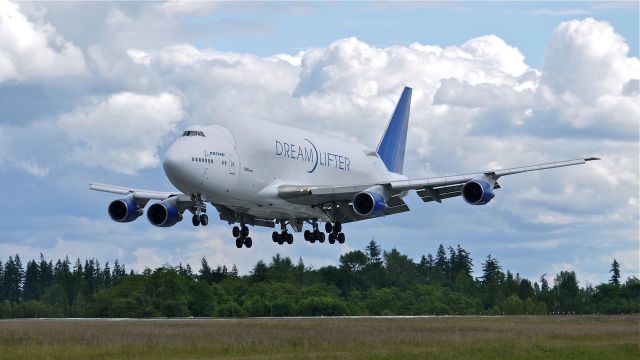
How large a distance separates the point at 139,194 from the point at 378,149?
71.2 ft

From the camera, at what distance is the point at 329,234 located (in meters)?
82.5

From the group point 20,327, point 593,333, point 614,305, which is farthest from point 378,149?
point 614,305

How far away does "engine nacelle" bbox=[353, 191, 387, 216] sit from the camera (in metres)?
74.8

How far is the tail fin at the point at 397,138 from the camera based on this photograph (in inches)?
3676

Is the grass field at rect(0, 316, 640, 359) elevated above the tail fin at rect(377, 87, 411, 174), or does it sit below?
below

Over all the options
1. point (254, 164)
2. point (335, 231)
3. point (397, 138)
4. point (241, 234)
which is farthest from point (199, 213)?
point (397, 138)

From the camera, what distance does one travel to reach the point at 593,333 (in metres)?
95.6

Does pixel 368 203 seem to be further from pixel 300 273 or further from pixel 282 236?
pixel 300 273

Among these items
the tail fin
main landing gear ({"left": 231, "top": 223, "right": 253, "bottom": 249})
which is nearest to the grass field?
main landing gear ({"left": 231, "top": 223, "right": 253, "bottom": 249})

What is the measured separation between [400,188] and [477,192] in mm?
5552

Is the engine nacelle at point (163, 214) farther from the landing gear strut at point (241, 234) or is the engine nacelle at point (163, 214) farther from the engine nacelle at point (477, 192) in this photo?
A: the engine nacelle at point (477, 192)

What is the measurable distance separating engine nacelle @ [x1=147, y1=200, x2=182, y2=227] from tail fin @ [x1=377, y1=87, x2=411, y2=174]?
20.8 m

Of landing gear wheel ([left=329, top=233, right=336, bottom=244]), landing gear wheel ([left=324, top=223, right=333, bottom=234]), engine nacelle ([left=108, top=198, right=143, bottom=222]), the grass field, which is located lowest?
the grass field

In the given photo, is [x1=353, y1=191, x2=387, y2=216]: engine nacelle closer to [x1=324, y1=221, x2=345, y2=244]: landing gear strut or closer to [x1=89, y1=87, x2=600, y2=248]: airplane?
[x1=89, y1=87, x2=600, y2=248]: airplane
